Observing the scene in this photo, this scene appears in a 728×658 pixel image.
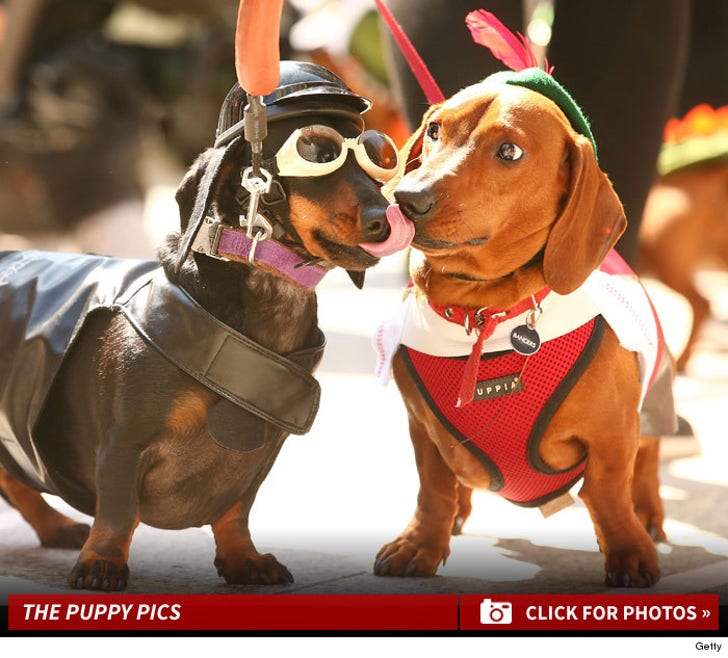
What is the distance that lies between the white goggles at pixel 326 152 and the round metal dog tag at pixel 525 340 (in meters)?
0.33

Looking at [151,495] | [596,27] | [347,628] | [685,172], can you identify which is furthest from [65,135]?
[347,628]

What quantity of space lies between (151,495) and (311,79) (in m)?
0.65

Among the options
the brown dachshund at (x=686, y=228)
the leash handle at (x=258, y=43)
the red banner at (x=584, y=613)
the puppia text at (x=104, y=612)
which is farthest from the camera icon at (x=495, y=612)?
the brown dachshund at (x=686, y=228)

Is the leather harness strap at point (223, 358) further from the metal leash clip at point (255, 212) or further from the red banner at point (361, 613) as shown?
the red banner at point (361, 613)

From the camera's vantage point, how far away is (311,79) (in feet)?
5.51

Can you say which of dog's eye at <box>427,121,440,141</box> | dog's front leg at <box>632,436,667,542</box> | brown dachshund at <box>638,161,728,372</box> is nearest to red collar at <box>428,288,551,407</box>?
dog's eye at <box>427,121,440,141</box>

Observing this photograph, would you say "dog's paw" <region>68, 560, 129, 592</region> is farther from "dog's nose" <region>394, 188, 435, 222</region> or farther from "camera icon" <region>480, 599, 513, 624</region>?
"dog's nose" <region>394, 188, 435, 222</region>

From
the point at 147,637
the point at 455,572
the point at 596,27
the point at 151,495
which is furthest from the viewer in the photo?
the point at 596,27

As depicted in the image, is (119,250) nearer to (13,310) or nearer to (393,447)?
(393,447)

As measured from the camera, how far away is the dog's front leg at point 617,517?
6.13ft

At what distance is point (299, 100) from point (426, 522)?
29.0 inches

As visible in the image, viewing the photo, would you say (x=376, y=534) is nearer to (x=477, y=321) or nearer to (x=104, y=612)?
Answer: (x=477, y=321)

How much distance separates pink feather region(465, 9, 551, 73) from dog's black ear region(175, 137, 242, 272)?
0.51 metres

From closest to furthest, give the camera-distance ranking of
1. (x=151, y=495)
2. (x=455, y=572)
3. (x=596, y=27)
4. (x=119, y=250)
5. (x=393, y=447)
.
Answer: (x=151, y=495) → (x=455, y=572) → (x=596, y=27) → (x=393, y=447) → (x=119, y=250)
